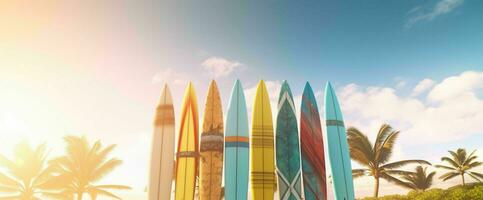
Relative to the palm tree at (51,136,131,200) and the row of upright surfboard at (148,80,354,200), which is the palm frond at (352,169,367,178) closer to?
the row of upright surfboard at (148,80,354,200)

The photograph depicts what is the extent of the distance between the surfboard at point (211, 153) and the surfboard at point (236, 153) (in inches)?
12.4

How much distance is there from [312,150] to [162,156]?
5.97 m

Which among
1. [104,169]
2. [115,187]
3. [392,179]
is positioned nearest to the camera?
[392,179]

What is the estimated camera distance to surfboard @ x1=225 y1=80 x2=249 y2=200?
13.8 meters

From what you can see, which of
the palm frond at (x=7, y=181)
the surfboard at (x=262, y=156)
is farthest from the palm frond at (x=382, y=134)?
the palm frond at (x=7, y=181)

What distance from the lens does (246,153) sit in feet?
46.5

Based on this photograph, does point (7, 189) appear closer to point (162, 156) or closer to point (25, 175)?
point (25, 175)

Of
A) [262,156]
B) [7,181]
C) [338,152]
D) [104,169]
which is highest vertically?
[104,169]

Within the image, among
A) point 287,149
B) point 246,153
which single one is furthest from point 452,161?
point 246,153

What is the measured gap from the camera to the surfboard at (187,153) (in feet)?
46.3

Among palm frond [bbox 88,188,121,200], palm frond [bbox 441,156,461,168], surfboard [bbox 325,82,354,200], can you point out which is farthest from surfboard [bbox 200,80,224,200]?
palm frond [bbox 441,156,461,168]

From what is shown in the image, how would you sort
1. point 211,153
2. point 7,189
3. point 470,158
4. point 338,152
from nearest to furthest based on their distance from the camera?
point 211,153 < point 338,152 < point 7,189 < point 470,158

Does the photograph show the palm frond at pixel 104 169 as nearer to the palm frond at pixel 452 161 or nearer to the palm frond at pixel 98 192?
the palm frond at pixel 98 192

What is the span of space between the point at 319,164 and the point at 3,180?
1804cm
